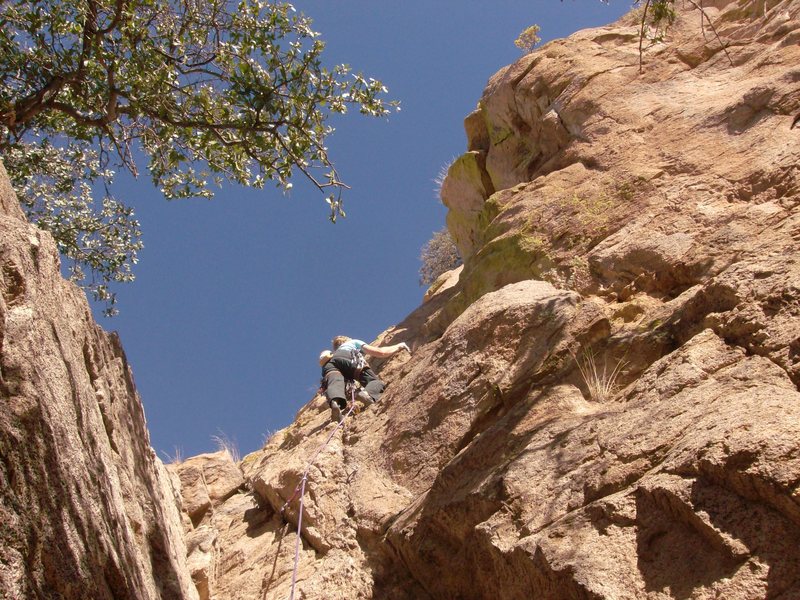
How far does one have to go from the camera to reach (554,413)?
6070 millimetres

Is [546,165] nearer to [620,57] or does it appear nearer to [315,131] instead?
[620,57]

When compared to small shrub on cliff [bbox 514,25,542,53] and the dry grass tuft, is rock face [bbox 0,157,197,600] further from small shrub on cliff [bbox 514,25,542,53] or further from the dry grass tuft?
small shrub on cliff [bbox 514,25,542,53]

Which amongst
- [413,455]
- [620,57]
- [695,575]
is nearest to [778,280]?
[695,575]

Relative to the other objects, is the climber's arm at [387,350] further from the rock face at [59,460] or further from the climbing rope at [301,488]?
the rock face at [59,460]

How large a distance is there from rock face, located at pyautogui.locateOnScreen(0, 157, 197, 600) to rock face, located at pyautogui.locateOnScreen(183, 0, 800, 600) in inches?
83.0

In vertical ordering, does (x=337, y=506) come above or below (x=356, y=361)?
below

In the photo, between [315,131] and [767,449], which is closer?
[767,449]

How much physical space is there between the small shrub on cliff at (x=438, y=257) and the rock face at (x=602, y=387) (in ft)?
39.7

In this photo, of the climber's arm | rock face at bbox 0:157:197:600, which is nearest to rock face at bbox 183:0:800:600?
the climber's arm

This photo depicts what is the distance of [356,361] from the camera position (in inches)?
422

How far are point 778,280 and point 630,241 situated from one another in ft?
8.88

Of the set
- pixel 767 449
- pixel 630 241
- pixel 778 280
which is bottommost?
pixel 767 449

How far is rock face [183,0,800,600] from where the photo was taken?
4.16 metres

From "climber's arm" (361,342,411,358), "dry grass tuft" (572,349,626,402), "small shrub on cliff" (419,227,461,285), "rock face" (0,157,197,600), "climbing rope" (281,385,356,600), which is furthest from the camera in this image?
"small shrub on cliff" (419,227,461,285)
